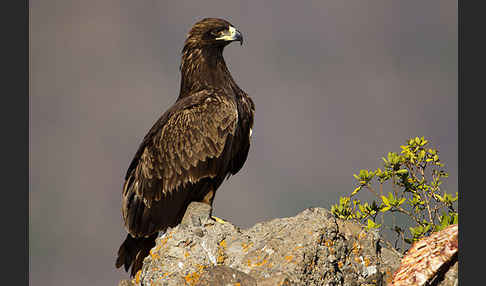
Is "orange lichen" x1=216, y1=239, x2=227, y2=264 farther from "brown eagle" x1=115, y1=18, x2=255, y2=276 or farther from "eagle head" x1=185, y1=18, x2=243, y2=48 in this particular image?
"eagle head" x1=185, y1=18, x2=243, y2=48

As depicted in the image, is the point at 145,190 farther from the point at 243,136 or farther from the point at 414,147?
the point at 414,147

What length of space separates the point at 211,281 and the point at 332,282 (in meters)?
1.18

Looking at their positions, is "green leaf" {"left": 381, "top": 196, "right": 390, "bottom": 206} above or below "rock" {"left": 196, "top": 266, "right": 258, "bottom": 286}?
above

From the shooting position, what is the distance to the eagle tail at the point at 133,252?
784 centimetres

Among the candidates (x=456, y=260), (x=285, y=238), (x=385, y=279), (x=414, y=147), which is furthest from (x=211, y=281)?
(x=414, y=147)

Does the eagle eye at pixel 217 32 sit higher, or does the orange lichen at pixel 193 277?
the eagle eye at pixel 217 32

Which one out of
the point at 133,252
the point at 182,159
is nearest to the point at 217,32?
the point at 182,159

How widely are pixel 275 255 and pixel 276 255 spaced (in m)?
0.01

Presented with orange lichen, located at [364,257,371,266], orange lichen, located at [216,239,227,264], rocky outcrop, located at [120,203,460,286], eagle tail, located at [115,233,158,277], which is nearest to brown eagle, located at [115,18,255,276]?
eagle tail, located at [115,233,158,277]

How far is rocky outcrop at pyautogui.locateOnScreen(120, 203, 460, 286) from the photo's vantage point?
5641 millimetres

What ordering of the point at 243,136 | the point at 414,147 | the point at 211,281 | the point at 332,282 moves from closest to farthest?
the point at 211,281 < the point at 332,282 < the point at 414,147 < the point at 243,136

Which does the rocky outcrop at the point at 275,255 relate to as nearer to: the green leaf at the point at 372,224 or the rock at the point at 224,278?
the rock at the point at 224,278

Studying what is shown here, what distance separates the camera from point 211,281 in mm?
5453

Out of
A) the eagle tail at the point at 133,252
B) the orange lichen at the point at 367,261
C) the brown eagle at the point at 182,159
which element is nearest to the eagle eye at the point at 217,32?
the brown eagle at the point at 182,159
